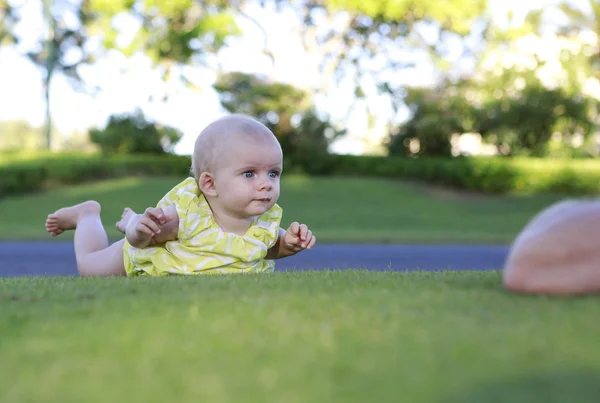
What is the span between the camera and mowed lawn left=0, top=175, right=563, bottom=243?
13.4 m

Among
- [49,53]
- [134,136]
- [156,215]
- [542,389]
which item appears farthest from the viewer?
[49,53]

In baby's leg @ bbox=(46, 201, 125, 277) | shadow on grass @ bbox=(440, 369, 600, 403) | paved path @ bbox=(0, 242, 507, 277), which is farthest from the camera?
paved path @ bbox=(0, 242, 507, 277)

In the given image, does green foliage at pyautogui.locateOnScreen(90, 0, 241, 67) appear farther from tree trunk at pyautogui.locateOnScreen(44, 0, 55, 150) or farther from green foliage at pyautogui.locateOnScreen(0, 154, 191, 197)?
green foliage at pyautogui.locateOnScreen(0, 154, 191, 197)

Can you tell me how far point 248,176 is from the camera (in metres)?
3.46

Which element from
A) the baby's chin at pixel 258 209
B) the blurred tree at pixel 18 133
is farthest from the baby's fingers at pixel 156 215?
the blurred tree at pixel 18 133

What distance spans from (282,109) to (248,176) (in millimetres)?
22542

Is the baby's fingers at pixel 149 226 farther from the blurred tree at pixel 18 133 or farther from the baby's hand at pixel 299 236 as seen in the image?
the blurred tree at pixel 18 133

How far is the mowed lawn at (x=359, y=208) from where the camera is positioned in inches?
529

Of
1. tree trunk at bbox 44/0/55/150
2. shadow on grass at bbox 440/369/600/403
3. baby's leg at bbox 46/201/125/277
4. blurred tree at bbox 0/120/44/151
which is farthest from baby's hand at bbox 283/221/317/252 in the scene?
blurred tree at bbox 0/120/44/151

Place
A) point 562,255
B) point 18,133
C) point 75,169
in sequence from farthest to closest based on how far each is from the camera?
point 18,133
point 75,169
point 562,255

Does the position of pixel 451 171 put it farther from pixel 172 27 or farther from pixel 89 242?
pixel 89 242

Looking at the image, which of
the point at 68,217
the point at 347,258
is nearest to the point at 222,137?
the point at 68,217

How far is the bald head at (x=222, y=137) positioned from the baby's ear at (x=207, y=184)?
0.12 feet

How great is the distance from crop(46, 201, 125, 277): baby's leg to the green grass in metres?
1.81
